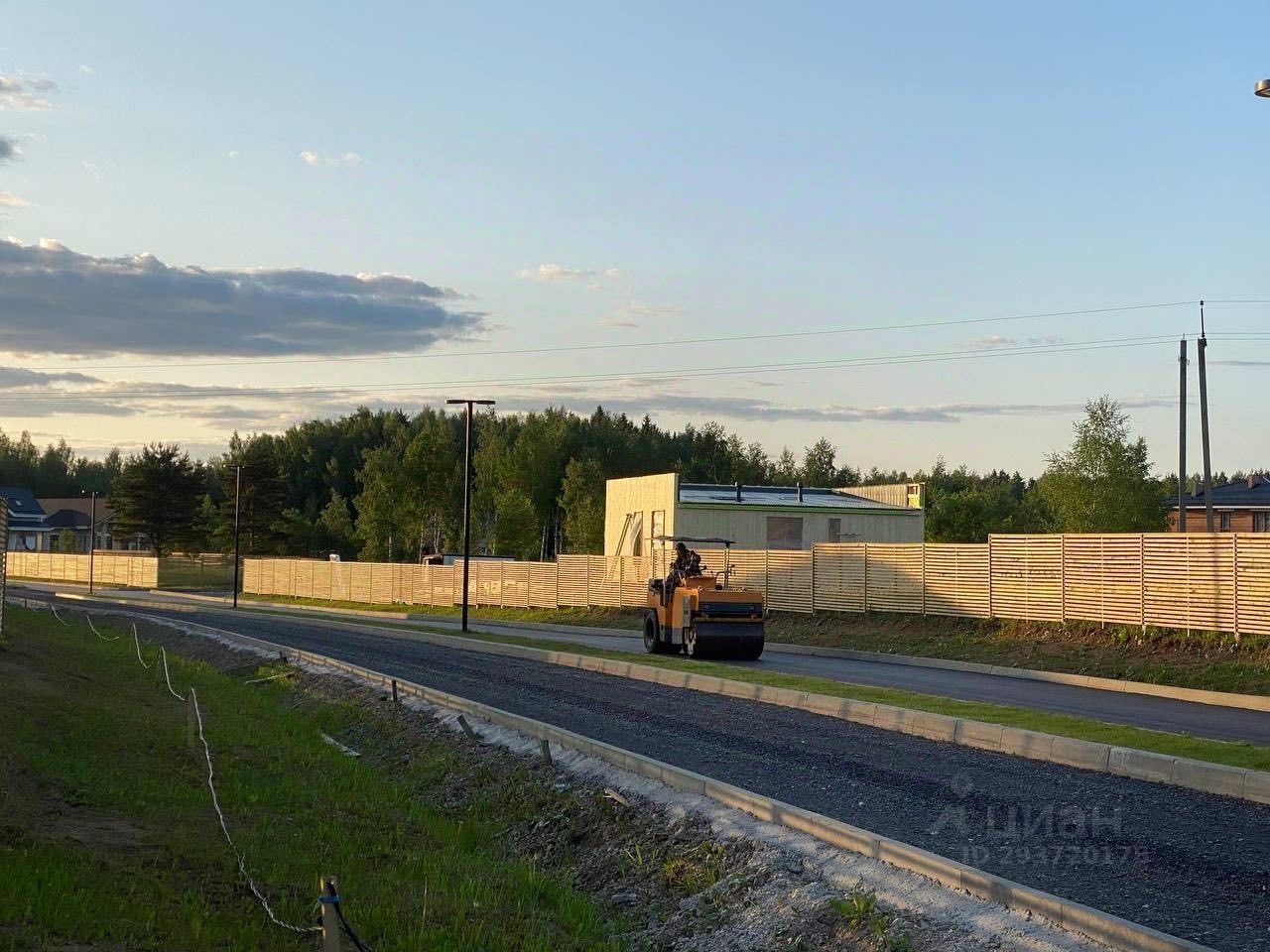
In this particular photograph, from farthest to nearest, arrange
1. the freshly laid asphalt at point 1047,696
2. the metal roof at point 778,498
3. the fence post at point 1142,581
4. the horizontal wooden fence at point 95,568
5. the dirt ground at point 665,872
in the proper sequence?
the horizontal wooden fence at point 95,568, the metal roof at point 778,498, the fence post at point 1142,581, the freshly laid asphalt at point 1047,696, the dirt ground at point 665,872

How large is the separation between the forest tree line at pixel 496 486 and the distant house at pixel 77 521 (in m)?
11.2

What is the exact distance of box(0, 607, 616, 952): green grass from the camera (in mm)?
8930

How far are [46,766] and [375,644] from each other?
24.4 m

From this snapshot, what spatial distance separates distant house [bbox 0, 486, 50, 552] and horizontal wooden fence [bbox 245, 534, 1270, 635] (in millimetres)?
96492

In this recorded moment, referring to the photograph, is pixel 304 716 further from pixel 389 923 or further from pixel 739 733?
pixel 389 923

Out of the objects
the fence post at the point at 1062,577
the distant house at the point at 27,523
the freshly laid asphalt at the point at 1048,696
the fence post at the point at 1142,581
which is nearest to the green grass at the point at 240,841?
the freshly laid asphalt at the point at 1048,696

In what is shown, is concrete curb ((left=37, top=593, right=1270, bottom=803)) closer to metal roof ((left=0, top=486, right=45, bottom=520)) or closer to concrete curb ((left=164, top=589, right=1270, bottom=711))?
concrete curb ((left=164, top=589, right=1270, bottom=711))

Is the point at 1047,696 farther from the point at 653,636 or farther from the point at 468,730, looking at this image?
the point at 653,636

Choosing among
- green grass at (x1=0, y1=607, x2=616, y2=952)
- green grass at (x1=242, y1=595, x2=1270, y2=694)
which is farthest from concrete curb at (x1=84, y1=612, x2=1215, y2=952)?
green grass at (x1=242, y1=595, x2=1270, y2=694)

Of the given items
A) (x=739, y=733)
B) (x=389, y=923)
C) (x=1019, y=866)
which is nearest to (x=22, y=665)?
(x=739, y=733)

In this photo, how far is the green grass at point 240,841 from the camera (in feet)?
29.3

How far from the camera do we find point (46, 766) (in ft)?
43.6

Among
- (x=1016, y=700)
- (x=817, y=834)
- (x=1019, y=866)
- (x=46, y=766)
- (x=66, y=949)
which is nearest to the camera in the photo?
(x=66, y=949)

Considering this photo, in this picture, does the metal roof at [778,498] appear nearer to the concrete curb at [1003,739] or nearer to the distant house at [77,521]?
the concrete curb at [1003,739]
